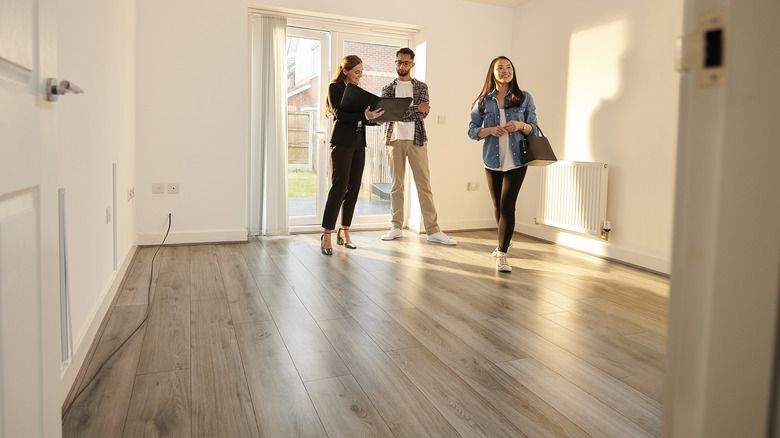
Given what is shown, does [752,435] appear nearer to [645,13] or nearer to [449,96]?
[645,13]

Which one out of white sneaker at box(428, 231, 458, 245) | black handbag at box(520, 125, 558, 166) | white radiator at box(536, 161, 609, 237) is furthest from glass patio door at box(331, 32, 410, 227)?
black handbag at box(520, 125, 558, 166)

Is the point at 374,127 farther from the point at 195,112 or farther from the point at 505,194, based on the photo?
the point at 505,194

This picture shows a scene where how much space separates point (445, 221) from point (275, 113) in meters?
1.97

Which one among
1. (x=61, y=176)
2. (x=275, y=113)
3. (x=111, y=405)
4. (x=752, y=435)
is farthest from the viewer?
(x=275, y=113)

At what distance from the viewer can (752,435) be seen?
2.08 feet

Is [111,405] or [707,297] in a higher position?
[707,297]

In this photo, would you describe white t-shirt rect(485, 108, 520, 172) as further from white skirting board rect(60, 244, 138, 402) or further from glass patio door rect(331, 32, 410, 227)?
white skirting board rect(60, 244, 138, 402)

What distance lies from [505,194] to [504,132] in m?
0.41

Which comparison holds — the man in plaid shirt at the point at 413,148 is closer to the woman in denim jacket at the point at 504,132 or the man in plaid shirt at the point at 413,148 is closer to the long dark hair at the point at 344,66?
the long dark hair at the point at 344,66

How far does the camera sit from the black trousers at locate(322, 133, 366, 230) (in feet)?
13.0

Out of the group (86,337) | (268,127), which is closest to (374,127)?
(268,127)

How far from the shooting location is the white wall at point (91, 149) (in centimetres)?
187

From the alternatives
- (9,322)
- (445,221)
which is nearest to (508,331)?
(9,322)

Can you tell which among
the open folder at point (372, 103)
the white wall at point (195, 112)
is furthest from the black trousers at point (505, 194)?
the white wall at point (195, 112)
